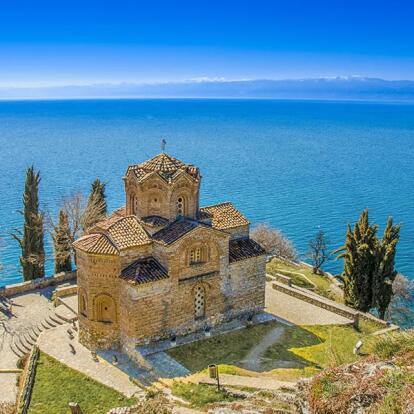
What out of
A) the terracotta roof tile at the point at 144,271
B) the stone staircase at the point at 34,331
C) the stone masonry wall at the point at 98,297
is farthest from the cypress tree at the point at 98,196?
the terracotta roof tile at the point at 144,271

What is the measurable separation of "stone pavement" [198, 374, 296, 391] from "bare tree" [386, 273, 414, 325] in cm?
2333

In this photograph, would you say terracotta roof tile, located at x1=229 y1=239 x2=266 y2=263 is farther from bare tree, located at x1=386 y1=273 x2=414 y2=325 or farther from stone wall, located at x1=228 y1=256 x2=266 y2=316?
bare tree, located at x1=386 y1=273 x2=414 y2=325

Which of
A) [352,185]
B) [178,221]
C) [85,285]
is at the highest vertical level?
[178,221]

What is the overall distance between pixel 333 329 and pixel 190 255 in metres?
9.65

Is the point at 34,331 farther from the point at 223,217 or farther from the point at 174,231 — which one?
the point at 223,217

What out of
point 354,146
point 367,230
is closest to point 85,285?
point 367,230

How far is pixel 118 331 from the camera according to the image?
26062 mm

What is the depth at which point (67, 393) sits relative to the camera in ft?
74.2

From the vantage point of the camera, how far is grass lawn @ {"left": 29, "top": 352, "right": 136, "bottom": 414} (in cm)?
2156

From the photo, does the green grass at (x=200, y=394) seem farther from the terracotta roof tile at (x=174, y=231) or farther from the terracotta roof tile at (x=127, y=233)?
the terracotta roof tile at (x=127, y=233)

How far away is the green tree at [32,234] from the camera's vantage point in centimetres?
3791

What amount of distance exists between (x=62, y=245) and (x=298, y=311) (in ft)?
60.8

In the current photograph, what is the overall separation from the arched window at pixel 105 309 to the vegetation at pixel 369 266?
653 inches

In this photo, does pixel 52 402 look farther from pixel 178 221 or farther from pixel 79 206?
pixel 79 206
